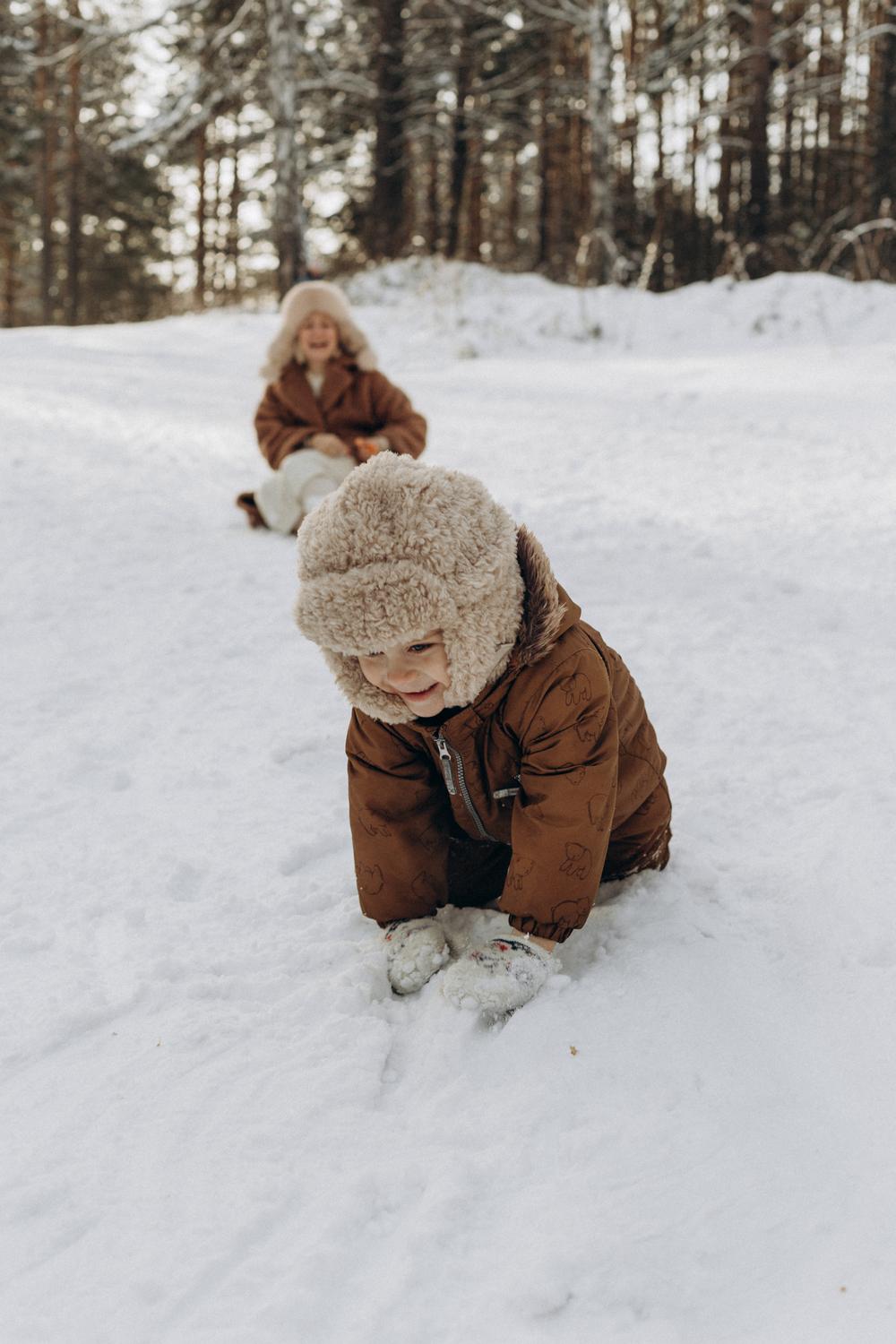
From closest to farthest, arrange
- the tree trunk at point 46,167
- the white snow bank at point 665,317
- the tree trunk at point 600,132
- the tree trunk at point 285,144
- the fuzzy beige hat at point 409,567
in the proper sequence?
1. the fuzzy beige hat at point 409,567
2. the white snow bank at point 665,317
3. the tree trunk at point 285,144
4. the tree trunk at point 600,132
5. the tree trunk at point 46,167

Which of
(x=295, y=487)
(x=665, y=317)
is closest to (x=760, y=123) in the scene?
(x=665, y=317)

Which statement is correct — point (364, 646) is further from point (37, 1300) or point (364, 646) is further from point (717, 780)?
point (717, 780)

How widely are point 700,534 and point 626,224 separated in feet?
49.8

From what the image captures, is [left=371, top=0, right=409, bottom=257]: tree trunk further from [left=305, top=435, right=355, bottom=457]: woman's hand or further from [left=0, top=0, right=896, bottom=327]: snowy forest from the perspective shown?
[left=305, top=435, right=355, bottom=457]: woman's hand

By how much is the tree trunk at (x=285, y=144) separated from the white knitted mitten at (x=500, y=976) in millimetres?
9422

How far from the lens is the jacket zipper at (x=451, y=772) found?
5.33 ft

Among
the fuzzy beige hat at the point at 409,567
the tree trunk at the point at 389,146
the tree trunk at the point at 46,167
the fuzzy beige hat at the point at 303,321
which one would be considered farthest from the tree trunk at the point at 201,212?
the fuzzy beige hat at the point at 409,567

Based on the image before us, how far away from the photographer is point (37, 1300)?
110cm

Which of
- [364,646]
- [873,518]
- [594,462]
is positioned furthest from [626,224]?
[364,646]

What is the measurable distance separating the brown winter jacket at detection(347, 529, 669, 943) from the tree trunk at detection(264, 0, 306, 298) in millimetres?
9155

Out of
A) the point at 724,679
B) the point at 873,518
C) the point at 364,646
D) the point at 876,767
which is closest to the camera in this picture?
the point at 364,646

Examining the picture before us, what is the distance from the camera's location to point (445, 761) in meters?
1.65

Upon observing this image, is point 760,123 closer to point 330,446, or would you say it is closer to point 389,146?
→ point 389,146

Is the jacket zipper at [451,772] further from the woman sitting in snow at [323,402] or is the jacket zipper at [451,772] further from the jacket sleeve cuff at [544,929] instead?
the woman sitting in snow at [323,402]
